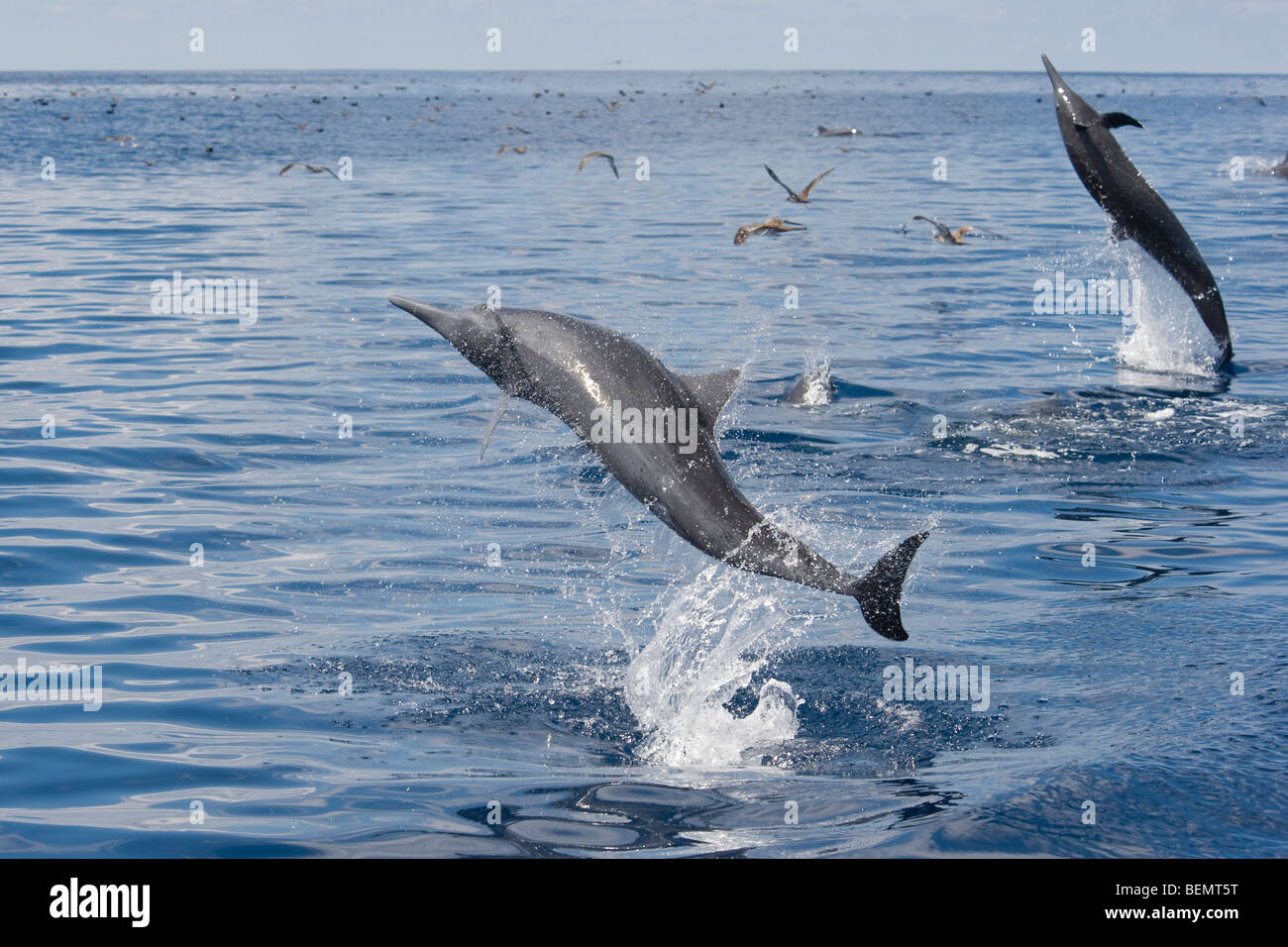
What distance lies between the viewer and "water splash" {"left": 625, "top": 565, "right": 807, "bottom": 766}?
732cm

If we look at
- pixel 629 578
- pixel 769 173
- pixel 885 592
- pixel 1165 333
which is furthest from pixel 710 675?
pixel 769 173

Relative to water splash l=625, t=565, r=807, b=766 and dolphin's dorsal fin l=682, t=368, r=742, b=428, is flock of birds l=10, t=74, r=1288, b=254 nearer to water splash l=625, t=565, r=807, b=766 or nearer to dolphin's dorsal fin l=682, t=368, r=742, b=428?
water splash l=625, t=565, r=807, b=766

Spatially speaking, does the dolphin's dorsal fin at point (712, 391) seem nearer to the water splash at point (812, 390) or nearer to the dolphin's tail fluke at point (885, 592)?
the dolphin's tail fluke at point (885, 592)

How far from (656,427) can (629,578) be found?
3306 millimetres

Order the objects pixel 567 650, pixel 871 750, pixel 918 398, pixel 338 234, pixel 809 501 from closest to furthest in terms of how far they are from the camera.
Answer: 1. pixel 871 750
2. pixel 567 650
3. pixel 809 501
4. pixel 918 398
5. pixel 338 234

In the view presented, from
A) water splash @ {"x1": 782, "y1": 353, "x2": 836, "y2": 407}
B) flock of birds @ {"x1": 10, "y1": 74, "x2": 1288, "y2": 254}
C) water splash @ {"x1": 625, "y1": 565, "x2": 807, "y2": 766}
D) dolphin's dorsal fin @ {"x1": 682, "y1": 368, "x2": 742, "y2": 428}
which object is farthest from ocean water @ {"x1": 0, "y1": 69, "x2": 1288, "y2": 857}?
dolphin's dorsal fin @ {"x1": 682, "y1": 368, "x2": 742, "y2": 428}

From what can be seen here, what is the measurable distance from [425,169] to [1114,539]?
1671 inches

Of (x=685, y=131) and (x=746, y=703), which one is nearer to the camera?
(x=746, y=703)

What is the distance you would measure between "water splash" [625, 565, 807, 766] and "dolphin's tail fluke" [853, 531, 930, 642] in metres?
1.00

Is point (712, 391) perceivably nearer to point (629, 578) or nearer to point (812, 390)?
point (629, 578)

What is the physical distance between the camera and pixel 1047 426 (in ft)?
45.0
